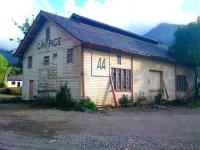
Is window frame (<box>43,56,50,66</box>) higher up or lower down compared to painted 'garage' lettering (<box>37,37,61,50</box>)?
lower down

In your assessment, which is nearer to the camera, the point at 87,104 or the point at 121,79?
the point at 87,104

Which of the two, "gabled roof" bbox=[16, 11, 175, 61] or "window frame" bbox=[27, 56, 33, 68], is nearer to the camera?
"gabled roof" bbox=[16, 11, 175, 61]

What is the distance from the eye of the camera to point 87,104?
58.3ft

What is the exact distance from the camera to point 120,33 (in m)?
27.2

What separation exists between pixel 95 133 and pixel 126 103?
11.5m

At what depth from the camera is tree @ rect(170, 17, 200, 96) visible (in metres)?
25.7

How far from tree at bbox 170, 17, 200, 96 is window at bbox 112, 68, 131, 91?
7368 millimetres

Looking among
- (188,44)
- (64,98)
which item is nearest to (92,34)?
(64,98)

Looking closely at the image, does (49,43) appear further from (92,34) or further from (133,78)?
(133,78)

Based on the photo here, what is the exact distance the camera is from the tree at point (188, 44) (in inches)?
1010

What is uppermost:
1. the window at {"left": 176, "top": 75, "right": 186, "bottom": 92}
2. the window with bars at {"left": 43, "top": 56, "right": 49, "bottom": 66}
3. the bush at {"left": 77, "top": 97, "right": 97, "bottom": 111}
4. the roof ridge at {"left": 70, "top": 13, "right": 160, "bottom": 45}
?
the roof ridge at {"left": 70, "top": 13, "right": 160, "bottom": 45}

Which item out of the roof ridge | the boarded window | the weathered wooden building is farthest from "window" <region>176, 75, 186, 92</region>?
the roof ridge

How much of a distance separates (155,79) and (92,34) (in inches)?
281

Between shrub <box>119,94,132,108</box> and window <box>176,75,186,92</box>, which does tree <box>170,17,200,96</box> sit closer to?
window <box>176,75,186,92</box>
